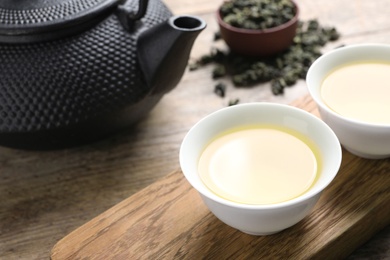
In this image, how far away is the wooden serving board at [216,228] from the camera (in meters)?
0.83

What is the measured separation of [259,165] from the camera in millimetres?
828

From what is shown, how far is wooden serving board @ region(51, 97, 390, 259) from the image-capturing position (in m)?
0.83

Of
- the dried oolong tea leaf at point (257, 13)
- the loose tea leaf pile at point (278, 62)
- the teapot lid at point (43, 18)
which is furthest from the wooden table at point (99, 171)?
Result: the teapot lid at point (43, 18)

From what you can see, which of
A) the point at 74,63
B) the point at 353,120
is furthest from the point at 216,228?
the point at 74,63

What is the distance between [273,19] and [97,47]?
0.46m

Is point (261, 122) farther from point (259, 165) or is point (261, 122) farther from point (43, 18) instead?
point (43, 18)

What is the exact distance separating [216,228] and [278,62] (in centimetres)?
54

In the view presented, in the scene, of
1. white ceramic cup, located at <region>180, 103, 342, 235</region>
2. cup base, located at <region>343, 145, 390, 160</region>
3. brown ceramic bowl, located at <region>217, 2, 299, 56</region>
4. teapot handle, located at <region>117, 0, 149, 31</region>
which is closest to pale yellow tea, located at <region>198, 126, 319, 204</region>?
white ceramic cup, located at <region>180, 103, 342, 235</region>

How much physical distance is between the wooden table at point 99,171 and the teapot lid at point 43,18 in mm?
240

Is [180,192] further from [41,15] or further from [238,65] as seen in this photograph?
[238,65]

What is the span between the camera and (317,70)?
95cm

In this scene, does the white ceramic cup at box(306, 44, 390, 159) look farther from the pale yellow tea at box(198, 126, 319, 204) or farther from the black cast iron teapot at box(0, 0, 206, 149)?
the black cast iron teapot at box(0, 0, 206, 149)

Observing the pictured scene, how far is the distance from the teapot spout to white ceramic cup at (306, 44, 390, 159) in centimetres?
20

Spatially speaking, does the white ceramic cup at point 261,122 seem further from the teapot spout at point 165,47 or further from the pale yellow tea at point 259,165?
the teapot spout at point 165,47
